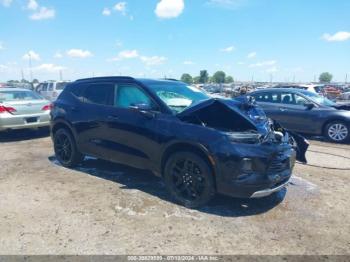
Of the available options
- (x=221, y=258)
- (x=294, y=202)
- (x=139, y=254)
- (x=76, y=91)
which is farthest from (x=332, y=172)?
(x=76, y=91)

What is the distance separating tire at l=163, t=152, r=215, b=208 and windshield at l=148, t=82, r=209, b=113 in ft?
2.56

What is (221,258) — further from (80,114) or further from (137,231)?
(80,114)

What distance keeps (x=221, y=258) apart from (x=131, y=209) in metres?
1.62

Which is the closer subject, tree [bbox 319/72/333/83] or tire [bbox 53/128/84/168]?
tire [bbox 53/128/84/168]

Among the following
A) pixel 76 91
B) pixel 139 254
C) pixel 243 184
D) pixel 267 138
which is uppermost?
pixel 76 91

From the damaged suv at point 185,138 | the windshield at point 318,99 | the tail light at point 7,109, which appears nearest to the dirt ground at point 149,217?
the damaged suv at point 185,138

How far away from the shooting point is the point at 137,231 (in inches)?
157

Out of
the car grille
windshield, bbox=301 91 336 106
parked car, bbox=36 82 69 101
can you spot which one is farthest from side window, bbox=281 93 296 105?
parked car, bbox=36 82 69 101

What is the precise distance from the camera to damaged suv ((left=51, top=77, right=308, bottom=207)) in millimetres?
4246

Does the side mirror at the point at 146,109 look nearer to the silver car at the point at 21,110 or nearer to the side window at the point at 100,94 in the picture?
the side window at the point at 100,94

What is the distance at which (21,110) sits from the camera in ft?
31.9

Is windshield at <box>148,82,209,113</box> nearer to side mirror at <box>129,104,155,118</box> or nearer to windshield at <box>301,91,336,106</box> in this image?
side mirror at <box>129,104,155,118</box>

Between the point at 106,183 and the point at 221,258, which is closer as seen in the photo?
the point at 221,258

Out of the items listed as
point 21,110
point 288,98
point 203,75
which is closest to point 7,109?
point 21,110
